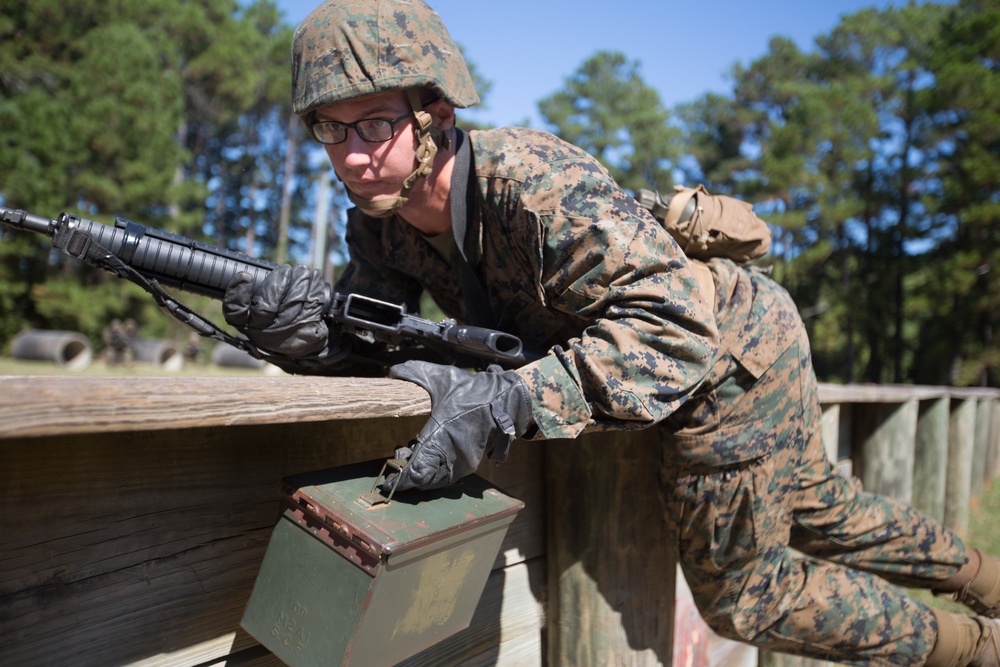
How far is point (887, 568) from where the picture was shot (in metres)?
2.61

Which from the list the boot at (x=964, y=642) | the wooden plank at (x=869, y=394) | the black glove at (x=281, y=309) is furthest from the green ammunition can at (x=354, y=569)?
the wooden plank at (x=869, y=394)

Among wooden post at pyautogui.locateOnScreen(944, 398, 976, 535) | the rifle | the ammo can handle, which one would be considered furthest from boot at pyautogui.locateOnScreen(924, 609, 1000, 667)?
wooden post at pyautogui.locateOnScreen(944, 398, 976, 535)

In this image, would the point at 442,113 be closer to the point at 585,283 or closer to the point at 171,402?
the point at 585,283

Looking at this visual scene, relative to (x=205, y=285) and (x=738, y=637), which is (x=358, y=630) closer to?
(x=205, y=285)

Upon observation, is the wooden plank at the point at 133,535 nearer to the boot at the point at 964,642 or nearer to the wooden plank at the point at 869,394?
the boot at the point at 964,642

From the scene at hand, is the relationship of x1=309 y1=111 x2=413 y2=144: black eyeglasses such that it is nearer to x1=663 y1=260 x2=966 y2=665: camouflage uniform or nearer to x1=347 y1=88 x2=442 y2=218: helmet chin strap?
x1=347 y1=88 x2=442 y2=218: helmet chin strap

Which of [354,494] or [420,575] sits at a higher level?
[354,494]

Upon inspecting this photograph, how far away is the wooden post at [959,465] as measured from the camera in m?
6.13

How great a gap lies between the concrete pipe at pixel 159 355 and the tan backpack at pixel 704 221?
2014 cm

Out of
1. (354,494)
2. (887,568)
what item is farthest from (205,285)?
(887,568)

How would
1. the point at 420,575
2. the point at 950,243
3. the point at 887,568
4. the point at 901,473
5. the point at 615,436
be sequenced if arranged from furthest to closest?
the point at 950,243 → the point at 901,473 → the point at 887,568 → the point at 615,436 → the point at 420,575

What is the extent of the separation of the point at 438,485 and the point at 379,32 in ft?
4.27

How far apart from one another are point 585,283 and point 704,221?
0.64m

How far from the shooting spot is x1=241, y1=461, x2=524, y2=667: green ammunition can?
1274 mm
